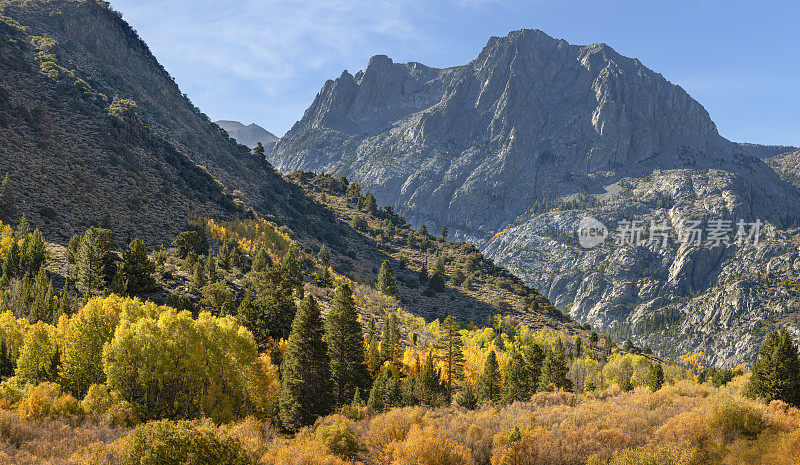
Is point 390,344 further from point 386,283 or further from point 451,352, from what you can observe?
point 386,283

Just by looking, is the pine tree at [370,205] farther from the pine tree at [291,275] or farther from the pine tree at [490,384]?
the pine tree at [490,384]

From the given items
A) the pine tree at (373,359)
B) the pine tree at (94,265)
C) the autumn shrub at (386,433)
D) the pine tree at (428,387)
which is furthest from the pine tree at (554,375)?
the pine tree at (94,265)

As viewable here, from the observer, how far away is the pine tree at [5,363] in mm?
37219

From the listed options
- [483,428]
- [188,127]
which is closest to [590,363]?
[483,428]

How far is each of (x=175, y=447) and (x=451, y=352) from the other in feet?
146

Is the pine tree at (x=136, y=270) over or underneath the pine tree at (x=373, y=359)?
over

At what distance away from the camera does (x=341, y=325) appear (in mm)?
50031

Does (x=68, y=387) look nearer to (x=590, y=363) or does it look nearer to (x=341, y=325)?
(x=341, y=325)

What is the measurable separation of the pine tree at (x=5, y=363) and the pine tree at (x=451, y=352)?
4375cm

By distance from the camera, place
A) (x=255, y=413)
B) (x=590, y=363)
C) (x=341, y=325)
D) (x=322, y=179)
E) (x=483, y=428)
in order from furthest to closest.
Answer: (x=322, y=179) < (x=590, y=363) < (x=341, y=325) < (x=255, y=413) < (x=483, y=428)

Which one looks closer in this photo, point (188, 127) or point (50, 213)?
point (50, 213)

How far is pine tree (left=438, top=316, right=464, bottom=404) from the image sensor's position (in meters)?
59.2

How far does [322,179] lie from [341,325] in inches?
5915

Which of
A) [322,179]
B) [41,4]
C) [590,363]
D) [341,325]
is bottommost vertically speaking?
[590,363]
